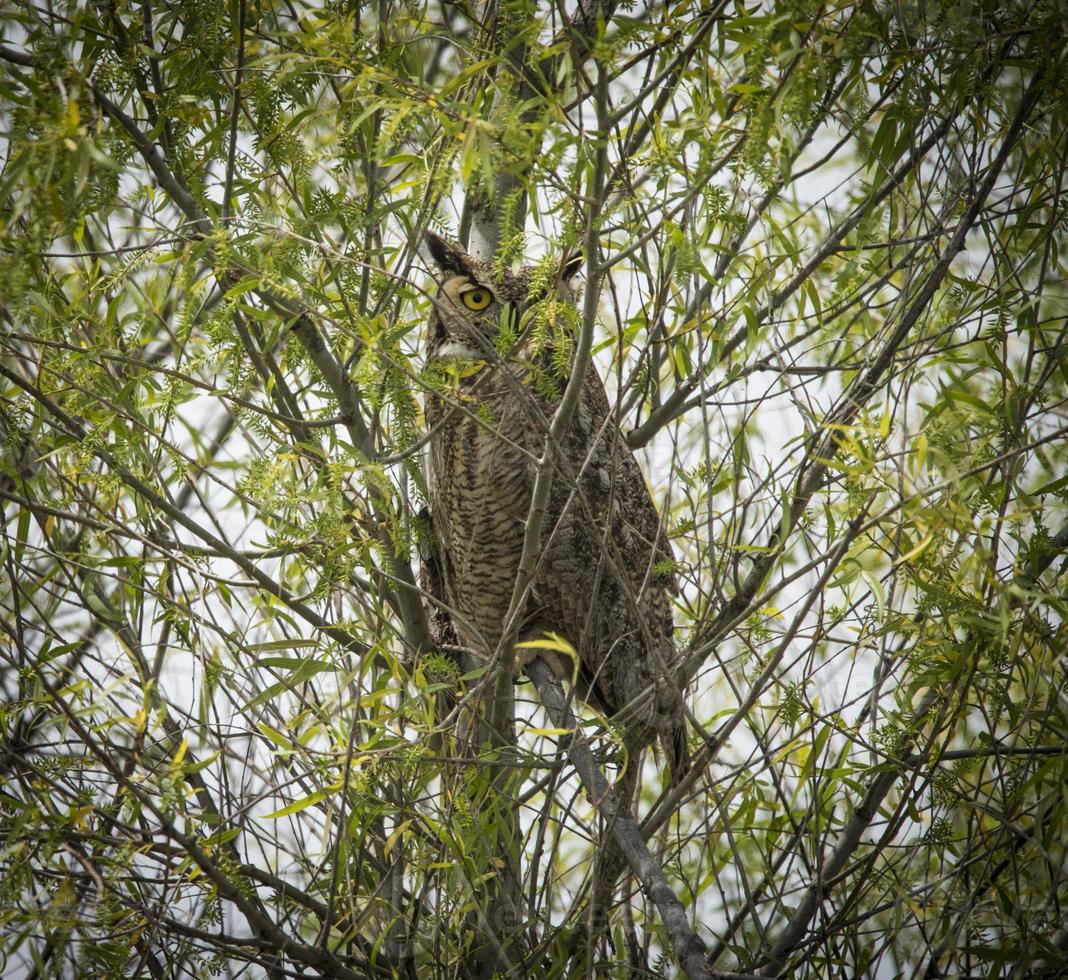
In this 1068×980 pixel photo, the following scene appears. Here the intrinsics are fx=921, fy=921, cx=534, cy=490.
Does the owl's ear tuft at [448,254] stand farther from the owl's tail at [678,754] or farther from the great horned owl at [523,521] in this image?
the owl's tail at [678,754]

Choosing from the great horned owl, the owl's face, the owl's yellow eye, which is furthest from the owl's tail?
the owl's yellow eye

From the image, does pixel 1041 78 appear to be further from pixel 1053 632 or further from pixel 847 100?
pixel 1053 632

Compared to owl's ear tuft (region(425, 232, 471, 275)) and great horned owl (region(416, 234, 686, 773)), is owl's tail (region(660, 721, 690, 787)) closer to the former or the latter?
great horned owl (region(416, 234, 686, 773))

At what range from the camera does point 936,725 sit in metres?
1.49

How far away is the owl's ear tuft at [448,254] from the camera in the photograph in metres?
2.09

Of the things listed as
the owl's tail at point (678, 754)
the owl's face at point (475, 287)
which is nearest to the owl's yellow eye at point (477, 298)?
the owl's face at point (475, 287)

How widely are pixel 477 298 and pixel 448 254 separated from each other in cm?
13

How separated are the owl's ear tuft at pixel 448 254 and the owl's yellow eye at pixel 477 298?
0.05 metres

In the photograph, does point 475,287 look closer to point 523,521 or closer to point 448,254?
point 448,254

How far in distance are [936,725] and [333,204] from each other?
1289 mm

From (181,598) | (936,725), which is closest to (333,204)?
(181,598)

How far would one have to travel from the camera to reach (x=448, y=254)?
2105 mm

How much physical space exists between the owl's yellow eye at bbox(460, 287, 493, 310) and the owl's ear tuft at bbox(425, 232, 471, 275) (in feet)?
0.16

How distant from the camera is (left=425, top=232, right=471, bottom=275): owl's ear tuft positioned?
2.09 m
